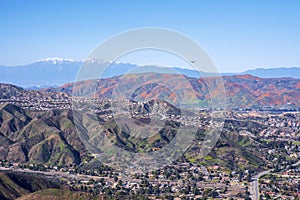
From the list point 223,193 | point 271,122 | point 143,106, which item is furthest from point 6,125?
point 271,122

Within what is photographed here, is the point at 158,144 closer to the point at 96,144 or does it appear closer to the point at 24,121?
the point at 96,144

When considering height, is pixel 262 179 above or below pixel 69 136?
below

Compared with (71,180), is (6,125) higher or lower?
higher

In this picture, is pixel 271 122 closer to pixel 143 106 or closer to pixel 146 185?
pixel 143 106

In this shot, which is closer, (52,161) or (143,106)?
(52,161)

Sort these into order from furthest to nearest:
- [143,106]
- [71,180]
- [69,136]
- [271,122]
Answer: [271,122] → [143,106] → [69,136] → [71,180]

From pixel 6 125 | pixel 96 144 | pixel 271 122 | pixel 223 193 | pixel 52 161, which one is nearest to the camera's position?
pixel 223 193

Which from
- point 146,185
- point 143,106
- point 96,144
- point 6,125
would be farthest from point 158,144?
point 6,125

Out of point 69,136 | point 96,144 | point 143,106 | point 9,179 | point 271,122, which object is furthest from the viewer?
point 271,122

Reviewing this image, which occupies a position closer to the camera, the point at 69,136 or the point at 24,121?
the point at 69,136
